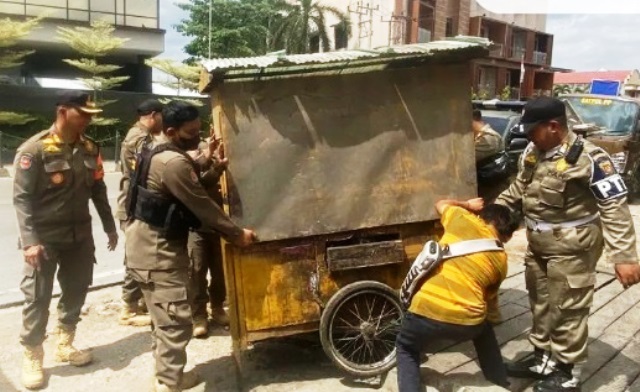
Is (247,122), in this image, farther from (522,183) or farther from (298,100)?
(522,183)

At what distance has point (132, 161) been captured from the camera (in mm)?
4391

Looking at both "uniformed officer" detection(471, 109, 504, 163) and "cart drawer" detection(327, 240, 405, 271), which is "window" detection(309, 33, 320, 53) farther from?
"cart drawer" detection(327, 240, 405, 271)

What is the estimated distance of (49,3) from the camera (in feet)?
66.5

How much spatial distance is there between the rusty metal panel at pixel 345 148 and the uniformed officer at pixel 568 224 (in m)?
0.48

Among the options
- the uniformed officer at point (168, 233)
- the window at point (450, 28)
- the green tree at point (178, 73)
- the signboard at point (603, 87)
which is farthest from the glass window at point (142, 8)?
the uniformed officer at point (168, 233)

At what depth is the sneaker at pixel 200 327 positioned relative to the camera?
4.37 meters

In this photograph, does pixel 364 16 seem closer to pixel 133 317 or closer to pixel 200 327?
pixel 133 317

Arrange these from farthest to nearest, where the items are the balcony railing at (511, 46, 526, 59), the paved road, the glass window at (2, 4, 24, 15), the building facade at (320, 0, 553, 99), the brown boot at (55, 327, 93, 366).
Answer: the balcony railing at (511, 46, 526, 59) < the building facade at (320, 0, 553, 99) < the glass window at (2, 4, 24, 15) < the paved road < the brown boot at (55, 327, 93, 366)

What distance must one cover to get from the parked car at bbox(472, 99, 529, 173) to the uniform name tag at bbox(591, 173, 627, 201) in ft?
15.6

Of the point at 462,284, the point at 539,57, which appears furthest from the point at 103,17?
the point at 539,57

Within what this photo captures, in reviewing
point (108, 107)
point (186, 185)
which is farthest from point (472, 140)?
point (108, 107)

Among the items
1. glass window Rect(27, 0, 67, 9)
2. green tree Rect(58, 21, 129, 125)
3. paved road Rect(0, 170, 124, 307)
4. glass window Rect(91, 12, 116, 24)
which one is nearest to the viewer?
paved road Rect(0, 170, 124, 307)

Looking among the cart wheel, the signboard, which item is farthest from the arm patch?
the signboard

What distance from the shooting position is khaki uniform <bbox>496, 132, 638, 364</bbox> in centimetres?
316
